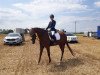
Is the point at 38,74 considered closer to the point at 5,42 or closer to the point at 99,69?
the point at 99,69

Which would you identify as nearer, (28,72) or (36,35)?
(28,72)

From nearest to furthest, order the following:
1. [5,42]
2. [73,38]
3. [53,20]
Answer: [53,20], [5,42], [73,38]

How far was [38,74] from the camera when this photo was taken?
13.0 meters

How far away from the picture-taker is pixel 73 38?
4262 cm

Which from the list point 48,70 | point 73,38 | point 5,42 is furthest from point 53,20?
point 73,38

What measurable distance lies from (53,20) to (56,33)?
1.21 metres

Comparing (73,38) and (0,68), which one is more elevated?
(0,68)

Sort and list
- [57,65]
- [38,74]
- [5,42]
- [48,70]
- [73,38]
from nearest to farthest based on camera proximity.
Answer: [38,74] → [48,70] → [57,65] → [5,42] → [73,38]

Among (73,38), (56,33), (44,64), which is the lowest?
(73,38)

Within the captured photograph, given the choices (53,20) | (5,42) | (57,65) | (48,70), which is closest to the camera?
(48,70)

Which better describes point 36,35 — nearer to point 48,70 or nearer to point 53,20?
point 53,20

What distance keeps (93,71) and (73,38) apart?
2947cm

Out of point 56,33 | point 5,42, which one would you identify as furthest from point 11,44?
point 56,33

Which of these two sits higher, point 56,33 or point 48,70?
point 56,33
